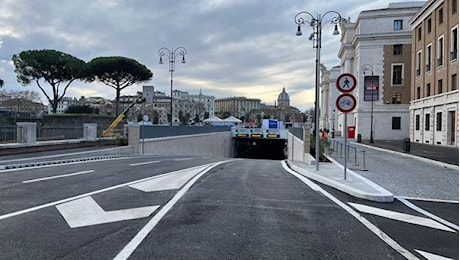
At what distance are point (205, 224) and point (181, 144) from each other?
2722cm

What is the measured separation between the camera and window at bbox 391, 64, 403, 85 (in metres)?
51.6

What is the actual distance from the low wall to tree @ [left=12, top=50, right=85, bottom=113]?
24.6 meters

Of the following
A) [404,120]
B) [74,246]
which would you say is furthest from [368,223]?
[404,120]

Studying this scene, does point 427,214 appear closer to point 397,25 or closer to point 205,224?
point 205,224

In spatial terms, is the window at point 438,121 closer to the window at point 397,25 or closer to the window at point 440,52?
the window at point 440,52

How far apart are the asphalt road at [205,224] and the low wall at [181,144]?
54.3 feet

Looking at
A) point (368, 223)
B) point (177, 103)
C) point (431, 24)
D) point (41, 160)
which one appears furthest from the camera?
point (177, 103)

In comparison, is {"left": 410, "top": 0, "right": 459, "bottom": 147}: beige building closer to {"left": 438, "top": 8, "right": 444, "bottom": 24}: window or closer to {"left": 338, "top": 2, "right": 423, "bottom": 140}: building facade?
{"left": 438, "top": 8, "right": 444, "bottom": 24}: window

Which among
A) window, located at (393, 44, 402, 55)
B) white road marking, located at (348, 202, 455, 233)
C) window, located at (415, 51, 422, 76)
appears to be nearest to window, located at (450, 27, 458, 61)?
window, located at (415, 51, 422, 76)

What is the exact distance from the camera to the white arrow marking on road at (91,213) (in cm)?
586

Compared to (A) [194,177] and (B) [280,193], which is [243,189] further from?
(A) [194,177]

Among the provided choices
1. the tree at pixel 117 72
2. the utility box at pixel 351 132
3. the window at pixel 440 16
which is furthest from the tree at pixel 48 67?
the window at pixel 440 16

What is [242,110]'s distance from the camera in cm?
15575

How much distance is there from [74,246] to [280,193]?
526 cm
